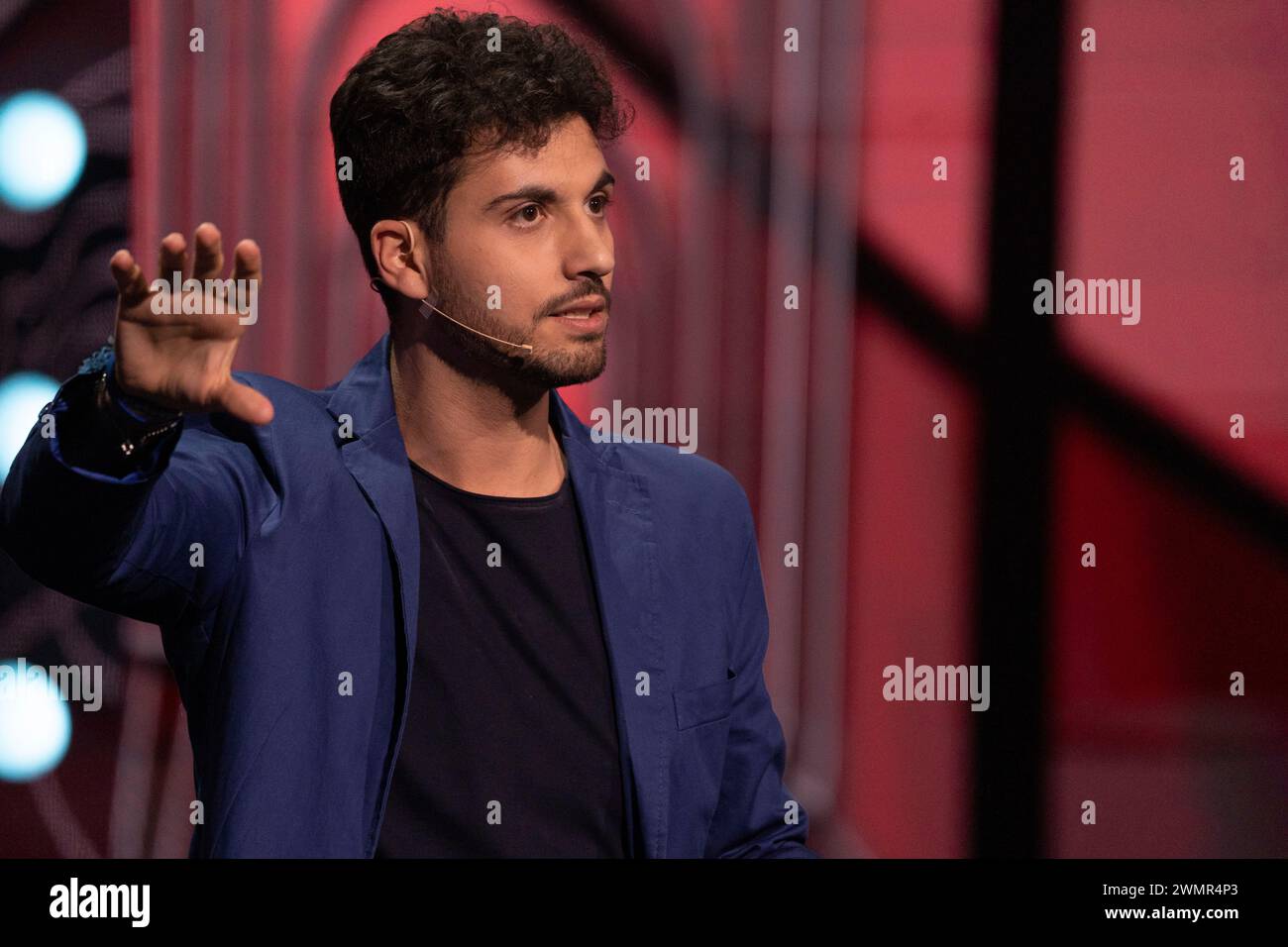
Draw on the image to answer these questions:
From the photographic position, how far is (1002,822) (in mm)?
2324

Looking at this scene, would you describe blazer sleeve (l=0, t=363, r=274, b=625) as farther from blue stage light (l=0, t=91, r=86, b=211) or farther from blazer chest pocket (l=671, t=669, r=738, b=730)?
blue stage light (l=0, t=91, r=86, b=211)

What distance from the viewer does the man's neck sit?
61.9 inches

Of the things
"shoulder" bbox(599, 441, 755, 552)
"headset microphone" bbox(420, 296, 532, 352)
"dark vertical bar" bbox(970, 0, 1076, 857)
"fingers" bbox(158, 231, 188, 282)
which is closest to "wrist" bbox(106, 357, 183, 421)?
"fingers" bbox(158, 231, 188, 282)

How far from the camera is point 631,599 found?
154 cm

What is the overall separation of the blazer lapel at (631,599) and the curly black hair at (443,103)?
14.1 inches

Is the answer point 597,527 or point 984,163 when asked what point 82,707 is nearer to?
point 597,527

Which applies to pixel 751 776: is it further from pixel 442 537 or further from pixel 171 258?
pixel 171 258

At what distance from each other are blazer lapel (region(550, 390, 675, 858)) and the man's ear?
9.8 inches

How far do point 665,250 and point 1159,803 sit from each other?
1.46 meters

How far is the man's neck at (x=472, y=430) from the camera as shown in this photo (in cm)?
157

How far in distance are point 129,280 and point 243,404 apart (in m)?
0.15

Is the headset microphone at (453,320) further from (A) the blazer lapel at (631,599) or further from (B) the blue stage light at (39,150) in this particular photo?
(B) the blue stage light at (39,150)

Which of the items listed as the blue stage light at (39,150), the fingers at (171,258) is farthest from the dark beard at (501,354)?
the blue stage light at (39,150)

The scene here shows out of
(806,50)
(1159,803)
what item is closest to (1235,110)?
(806,50)
